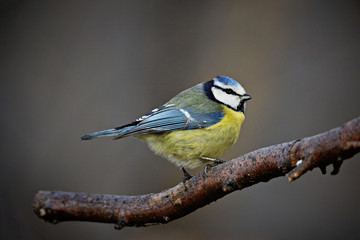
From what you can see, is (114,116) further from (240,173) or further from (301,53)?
(240,173)

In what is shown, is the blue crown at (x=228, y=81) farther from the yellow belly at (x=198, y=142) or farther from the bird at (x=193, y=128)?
the yellow belly at (x=198, y=142)

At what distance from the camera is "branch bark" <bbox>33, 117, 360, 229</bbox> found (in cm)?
146

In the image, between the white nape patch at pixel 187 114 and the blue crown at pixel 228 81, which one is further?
the blue crown at pixel 228 81

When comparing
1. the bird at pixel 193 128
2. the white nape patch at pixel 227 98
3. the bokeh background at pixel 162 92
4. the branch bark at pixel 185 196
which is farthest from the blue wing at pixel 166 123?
the bokeh background at pixel 162 92

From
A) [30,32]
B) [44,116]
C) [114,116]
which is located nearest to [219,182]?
[114,116]

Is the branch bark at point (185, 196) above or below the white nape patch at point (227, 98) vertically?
below

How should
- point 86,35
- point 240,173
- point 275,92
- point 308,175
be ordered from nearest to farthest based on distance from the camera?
1. point 240,173
2. point 308,175
3. point 275,92
4. point 86,35

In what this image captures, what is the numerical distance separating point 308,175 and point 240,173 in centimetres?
210

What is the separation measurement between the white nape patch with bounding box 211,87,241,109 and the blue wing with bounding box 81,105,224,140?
15 centimetres

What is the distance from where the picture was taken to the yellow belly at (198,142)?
7.27 ft

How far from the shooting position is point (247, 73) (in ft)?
12.9

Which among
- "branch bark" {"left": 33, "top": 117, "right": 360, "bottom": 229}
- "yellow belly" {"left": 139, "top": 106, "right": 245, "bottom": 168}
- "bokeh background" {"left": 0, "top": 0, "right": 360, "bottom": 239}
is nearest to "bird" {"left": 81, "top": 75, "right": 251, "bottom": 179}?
"yellow belly" {"left": 139, "top": 106, "right": 245, "bottom": 168}

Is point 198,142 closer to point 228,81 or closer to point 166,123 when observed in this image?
point 166,123

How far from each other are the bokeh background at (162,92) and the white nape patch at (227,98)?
128 centimetres
